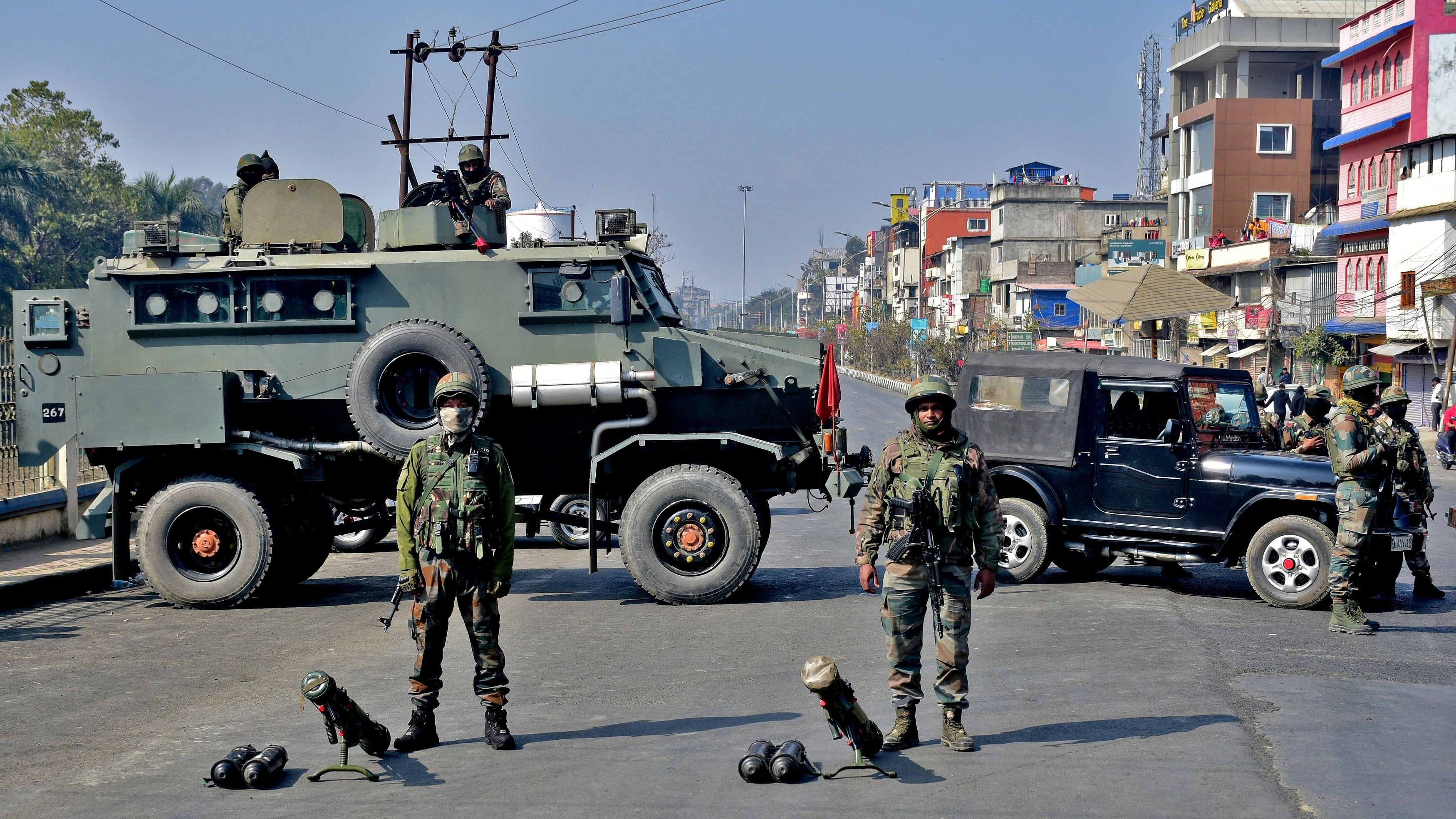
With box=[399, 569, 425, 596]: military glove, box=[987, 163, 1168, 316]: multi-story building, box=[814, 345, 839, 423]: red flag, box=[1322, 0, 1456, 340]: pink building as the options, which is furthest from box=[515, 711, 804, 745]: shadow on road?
box=[987, 163, 1168, 316]: multi-story building

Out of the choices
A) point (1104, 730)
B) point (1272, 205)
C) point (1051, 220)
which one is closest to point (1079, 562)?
point (1104, 730)

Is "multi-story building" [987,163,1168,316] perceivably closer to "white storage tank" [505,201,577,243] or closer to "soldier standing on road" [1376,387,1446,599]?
"white storage tank" [505,201,577,243]

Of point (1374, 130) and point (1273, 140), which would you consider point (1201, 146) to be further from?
point (1374, 130)

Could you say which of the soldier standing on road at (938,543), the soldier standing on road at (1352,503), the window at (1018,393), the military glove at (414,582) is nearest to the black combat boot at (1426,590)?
the soldier standing on road at (1352,503)

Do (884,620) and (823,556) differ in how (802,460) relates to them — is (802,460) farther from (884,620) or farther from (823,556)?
(884,620)

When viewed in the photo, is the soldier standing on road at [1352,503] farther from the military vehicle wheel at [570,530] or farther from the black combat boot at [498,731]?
the military vehicle wheel at [570,530]

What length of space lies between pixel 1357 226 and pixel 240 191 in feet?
117

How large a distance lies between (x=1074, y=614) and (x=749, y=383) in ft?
9.95

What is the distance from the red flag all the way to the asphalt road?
1.45m

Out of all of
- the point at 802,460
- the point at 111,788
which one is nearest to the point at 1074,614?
the point at 802,460

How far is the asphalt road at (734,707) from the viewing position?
17.9ft

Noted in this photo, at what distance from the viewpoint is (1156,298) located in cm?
2000

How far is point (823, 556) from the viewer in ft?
44.2

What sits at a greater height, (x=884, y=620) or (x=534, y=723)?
(x=884, y=620)
